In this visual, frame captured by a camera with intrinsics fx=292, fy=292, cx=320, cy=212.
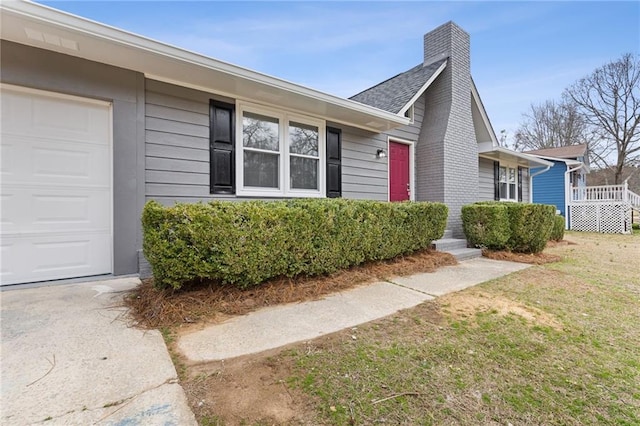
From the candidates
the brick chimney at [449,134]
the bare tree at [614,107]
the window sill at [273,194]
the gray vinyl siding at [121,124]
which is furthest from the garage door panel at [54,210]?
the bare tree at [614,107]

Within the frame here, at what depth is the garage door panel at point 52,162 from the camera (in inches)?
137

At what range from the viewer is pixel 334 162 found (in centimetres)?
631

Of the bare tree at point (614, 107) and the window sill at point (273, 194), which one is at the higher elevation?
the bare tree at point (614, 107)

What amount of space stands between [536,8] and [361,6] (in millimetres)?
5146

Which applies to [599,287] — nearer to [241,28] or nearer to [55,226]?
[55,226]

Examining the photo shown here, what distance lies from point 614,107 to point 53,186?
3057cm

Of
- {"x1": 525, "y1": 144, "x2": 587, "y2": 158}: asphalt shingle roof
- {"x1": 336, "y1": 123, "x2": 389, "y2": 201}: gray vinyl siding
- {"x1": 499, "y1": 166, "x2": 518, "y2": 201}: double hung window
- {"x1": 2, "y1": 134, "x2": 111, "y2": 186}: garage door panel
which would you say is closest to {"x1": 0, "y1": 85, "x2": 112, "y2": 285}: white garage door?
{"x1": 2, "y1": 134, "x2": 111, "y2": 186}: garage door panel

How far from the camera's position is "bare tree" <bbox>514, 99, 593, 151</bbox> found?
23609 mm

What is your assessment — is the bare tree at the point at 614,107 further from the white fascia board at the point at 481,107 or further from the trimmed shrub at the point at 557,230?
the white fascia board at the point at 481,107

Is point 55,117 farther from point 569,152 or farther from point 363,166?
point 569,152

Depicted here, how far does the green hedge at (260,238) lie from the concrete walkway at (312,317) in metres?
0.54

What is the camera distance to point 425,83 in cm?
741

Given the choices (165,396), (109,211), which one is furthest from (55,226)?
(165,396)

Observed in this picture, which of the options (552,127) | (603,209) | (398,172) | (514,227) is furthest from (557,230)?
(552,127)
